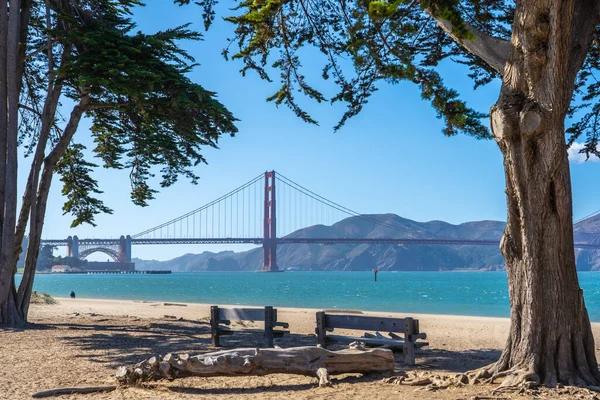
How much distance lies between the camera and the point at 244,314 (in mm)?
9008

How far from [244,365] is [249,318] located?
3.10 m

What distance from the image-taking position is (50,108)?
12.4 metres

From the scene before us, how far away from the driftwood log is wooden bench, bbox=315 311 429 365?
4.98 ft

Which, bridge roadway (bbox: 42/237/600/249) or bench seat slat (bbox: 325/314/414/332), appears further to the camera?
bridge roadway (bbox: 42/237/600/249)

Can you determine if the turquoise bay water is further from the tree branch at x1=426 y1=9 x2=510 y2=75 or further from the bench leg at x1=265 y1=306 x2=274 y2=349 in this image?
the tree branch at x1=426 y1=9 x2=510 y2=75

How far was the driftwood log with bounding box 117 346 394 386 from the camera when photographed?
5.80 metres

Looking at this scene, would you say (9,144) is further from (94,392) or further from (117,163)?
(94,392)

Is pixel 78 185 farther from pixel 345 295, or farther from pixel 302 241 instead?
pixel 302 241

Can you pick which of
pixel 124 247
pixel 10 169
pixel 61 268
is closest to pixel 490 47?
pixel 10 169

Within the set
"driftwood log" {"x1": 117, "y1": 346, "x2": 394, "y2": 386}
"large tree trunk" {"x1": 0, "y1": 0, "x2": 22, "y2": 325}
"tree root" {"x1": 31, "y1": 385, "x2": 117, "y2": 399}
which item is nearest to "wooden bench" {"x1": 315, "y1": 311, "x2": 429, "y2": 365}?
"driftwood log" {"x1": 117, "y1": 346, "x2": 394, "y2": 386}

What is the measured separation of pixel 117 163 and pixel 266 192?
89.8 m

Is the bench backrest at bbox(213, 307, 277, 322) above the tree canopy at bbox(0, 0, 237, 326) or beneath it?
beneath

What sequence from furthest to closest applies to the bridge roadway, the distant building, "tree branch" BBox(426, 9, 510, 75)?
the distant building < the bridge roadway < "tree branch" BBox(426, 9, 510, 75)

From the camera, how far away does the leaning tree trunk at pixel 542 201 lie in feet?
16.9
